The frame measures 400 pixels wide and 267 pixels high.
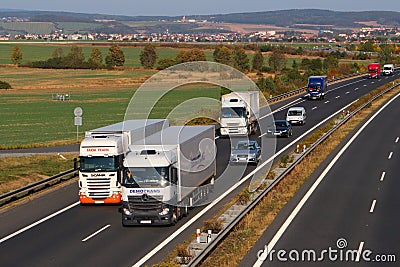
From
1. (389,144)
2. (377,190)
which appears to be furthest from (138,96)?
(377,190)

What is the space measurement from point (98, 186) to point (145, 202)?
5397mm

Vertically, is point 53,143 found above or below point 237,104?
below

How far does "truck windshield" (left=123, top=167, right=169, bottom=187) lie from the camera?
26672 millimetres

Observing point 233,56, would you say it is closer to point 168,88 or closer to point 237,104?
point 168,88

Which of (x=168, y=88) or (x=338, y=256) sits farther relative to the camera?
(x=168, y=88)

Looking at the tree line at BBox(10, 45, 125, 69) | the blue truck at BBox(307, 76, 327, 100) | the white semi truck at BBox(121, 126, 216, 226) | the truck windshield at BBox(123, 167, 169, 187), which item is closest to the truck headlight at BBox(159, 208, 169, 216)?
the white semi truck at BBox(121, 126, 216, 226)

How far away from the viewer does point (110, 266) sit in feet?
71.7

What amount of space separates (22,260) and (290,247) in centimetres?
946

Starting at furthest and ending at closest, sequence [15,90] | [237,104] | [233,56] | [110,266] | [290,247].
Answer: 1. [233,56]
2. [15,90]
3. [237,104]
4. [290,247]
5. [110,266]

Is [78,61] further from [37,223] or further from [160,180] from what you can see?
[160,180]

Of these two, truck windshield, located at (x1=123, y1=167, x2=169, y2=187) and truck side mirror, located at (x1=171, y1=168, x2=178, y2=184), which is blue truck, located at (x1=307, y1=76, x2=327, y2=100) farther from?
truck windshield, located at (x1=123, y1=167, x2=169, y2=187)

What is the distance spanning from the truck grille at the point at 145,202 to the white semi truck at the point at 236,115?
28.3 meters

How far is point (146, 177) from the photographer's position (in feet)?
88.2

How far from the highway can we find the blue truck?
2173 inches
